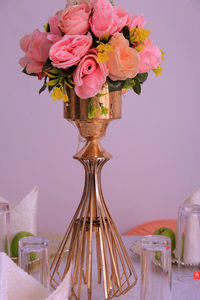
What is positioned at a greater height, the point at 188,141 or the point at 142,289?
the point at 188,141

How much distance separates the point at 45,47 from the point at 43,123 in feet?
5.63

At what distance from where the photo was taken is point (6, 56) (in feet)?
8.56

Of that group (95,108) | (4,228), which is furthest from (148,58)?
(4,228)

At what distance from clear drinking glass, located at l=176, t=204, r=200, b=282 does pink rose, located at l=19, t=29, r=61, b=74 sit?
1.57 ft

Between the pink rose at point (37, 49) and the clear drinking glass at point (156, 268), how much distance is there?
1.37 feet

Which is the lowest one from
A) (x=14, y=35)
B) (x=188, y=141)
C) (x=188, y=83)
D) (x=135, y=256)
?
(x=135, y=256)

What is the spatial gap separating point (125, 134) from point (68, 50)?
183cm

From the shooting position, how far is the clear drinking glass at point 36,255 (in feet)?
2.89

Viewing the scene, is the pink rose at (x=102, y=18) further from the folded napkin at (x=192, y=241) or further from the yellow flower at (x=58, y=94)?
the folded napkin at (x=192, y=241)

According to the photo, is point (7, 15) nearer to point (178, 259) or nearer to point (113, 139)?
point (113, 139)

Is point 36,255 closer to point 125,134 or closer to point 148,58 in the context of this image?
point 148,58

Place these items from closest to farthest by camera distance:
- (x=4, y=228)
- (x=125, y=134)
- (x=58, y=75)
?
(x=58, y=75), (x=4, y=228), (x=125, y=134)

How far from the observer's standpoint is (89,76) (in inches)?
36.3

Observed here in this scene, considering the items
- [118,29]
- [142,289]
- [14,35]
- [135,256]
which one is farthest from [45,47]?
[14,35]
